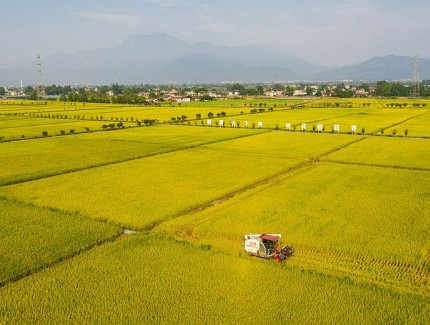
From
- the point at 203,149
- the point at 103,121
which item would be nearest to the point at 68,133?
the point at 103,121

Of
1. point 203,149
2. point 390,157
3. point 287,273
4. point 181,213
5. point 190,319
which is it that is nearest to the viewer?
point 190,319

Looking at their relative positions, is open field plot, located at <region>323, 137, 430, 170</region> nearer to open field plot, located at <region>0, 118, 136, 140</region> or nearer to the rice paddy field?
the rice paddy field

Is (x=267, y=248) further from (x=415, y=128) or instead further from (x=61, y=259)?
(x=415, y=128)

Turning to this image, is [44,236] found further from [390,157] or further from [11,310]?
[390,157]

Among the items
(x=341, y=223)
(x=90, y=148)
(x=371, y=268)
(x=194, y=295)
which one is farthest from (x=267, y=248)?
(x=90, y=148)

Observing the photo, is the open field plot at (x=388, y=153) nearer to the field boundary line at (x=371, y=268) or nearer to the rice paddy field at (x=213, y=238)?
the rice paddy field at (x=213, y=238)

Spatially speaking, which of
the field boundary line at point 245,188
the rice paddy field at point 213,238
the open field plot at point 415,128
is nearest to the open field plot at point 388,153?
the rice paddy field at point 213,238

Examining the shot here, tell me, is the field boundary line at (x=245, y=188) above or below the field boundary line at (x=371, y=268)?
above
